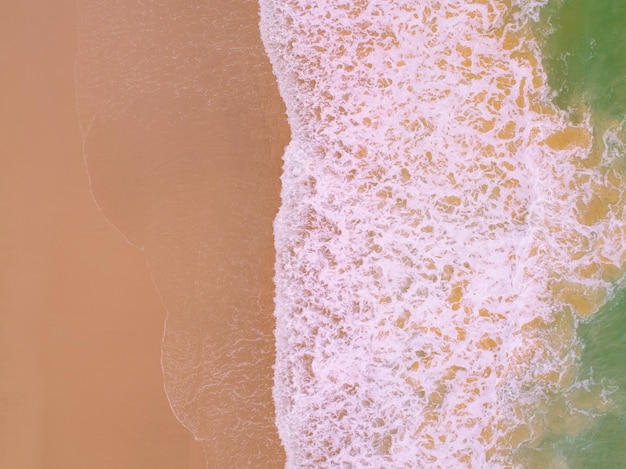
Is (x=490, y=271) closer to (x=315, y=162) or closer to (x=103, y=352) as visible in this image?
(x=315, y=162)

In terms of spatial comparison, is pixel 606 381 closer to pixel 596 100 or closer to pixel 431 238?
pixel 431 238

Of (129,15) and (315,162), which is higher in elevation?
(129,15)

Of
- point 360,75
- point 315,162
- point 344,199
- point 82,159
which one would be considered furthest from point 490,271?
point 82,159

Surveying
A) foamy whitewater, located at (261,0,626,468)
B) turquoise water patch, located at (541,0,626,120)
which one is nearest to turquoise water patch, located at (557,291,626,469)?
foamy whitewater, located at (261,0,626,468)

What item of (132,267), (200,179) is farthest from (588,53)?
(132,267)

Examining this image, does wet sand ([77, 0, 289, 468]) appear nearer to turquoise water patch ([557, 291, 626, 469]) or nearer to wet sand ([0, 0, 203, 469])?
wet sand ([0, 0, 203, 469])

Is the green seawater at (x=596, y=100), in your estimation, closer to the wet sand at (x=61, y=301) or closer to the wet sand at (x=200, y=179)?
the wet sand at (x=200, y=179)
